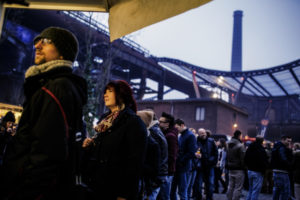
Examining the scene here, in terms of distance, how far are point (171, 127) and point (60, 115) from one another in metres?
4.57

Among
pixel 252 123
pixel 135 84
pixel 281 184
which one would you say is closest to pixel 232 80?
pixel 252 123

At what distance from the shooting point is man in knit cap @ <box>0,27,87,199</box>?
1.57 m

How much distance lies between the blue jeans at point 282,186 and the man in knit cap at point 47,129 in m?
7.22

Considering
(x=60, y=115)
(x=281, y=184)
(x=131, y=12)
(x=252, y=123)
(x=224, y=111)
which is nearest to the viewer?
(x=60, y=115)

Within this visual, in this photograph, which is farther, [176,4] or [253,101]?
[253,101]

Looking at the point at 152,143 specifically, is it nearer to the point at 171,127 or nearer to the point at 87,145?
the point at 87,145

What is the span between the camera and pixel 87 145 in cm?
287

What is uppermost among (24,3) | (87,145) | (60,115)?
(24,3)

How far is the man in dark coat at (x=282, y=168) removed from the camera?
7.52 m

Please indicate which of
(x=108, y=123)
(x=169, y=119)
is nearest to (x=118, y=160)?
(x=108, y=123)

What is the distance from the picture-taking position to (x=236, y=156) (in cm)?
793

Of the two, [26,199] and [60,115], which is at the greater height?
[60,115]

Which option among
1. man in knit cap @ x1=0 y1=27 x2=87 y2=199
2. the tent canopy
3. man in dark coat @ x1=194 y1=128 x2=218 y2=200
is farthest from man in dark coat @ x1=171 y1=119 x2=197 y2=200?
man in knit cap @ x1=0 y1=27 x2=87 y2=199

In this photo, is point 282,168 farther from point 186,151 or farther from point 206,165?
Result: point 186,151
